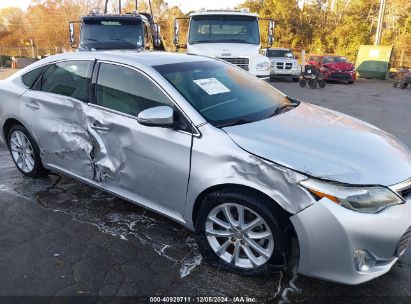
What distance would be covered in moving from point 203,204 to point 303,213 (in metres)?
0.78

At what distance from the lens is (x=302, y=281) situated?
2.71 m

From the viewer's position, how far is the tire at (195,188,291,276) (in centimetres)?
248

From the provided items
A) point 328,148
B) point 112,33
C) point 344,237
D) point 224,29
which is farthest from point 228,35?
point 344,237

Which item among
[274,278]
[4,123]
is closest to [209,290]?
[274,278]

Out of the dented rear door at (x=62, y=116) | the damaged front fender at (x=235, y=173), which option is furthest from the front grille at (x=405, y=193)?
the dented rear door at (x=62, y=116)

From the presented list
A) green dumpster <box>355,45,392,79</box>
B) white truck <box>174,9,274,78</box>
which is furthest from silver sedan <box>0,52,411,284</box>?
green dumpster <box>355,45,392,79</box>

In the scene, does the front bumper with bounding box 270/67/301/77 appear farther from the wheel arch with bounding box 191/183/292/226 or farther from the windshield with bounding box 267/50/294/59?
the wheel arch with bounding box 191/183/292/226

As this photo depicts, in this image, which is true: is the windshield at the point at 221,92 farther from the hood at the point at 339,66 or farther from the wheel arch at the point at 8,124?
the hood at the point at 339,66

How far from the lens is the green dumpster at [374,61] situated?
70.8ft

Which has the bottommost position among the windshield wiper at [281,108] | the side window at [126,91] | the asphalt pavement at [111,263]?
the asphalt pavement at [111,263]

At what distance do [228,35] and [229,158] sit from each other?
346 inches

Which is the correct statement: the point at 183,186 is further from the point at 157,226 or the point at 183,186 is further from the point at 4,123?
the point at 4,123

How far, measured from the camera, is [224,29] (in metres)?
10.6

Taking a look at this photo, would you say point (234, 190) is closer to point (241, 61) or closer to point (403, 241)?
point (403, 241)
